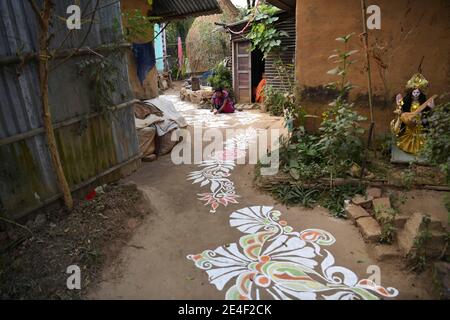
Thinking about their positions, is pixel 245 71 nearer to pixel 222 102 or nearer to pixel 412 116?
pixel 222 102

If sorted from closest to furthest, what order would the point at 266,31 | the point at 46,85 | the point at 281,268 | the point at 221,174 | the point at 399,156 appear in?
the point at 281,268
the point at 46,85
the point at 399,156
the point at 221,174
the point at 266,31

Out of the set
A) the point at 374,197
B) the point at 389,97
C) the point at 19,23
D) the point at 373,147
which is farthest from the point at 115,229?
the point at 389,97

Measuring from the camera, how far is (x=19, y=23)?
12.9 feet

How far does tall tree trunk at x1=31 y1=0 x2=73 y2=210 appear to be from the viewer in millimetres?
3475

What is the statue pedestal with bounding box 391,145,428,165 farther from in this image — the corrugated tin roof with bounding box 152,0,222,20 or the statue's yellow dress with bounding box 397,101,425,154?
the corrugated tin roof with bounding box 152,0,222,20

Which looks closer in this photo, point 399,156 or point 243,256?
point 243,256

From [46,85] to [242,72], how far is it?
1001 cm

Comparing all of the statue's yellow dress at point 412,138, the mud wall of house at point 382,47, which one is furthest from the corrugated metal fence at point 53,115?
the statue's yellow dress at point 412,138

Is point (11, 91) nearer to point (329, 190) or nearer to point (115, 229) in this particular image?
point (115, 229)

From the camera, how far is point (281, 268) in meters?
3.57

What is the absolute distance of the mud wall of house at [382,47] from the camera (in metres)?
5.17

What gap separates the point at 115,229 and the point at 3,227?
1.26 metres

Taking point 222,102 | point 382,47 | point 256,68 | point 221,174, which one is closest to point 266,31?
point 256,68

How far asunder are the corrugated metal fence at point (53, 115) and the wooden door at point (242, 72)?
7.75 m
